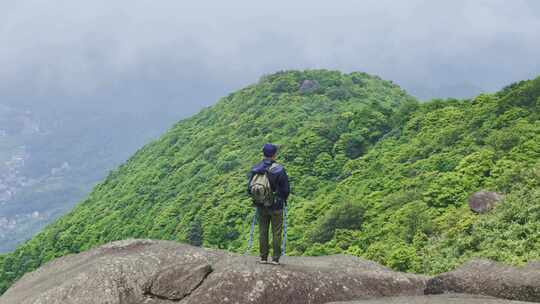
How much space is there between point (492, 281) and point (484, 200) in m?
24.7

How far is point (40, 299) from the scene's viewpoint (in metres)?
13.9

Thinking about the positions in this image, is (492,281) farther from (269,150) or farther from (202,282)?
(202,282)

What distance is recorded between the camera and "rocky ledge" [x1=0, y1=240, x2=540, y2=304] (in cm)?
1332

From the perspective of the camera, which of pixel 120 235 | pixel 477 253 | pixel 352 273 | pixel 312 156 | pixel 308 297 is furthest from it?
pixel 120 235

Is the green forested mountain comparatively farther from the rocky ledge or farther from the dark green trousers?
the dark green trousers

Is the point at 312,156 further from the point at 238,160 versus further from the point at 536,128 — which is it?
the point at 536,128

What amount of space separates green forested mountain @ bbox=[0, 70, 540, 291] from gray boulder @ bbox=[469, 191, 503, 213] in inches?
36.8

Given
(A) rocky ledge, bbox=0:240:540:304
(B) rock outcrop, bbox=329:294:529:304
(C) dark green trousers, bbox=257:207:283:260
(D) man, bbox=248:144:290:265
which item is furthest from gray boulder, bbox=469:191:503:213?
(D) man, bbox=248:144:290:265

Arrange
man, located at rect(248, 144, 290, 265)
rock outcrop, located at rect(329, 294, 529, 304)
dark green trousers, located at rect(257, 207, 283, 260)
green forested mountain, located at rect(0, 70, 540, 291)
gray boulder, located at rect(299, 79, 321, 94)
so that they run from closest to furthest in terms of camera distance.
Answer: rock outcrop, located at rect(329, 294, 529, 304)
man, located at rect(248, 144, 290, 265)
dark green trousers, located at rect(257, 207, 283, 260)
green forested mountain, located at rect(0, 70, 540, 291)
gray boulder, located at rect(299, 79, 321, 94)

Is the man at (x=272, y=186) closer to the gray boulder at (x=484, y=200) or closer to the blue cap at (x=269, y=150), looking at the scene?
the blue cap at (x=269, y=150)

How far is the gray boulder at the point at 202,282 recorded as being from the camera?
1334 centimetres

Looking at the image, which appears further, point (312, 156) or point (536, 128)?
point (312, 156)

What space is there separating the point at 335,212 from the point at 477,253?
21029mm

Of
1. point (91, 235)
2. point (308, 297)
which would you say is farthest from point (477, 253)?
point (91, 235)
